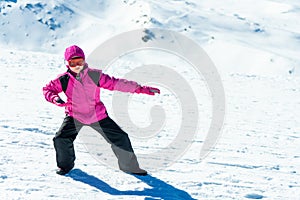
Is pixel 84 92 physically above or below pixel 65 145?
above

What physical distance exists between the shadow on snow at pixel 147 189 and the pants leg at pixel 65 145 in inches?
4.3

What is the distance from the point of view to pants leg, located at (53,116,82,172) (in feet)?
12.4

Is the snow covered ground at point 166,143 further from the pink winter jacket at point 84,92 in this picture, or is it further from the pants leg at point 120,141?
the pink winter jacket at point 84,92

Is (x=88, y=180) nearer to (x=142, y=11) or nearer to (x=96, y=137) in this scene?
(x=96, y=137)

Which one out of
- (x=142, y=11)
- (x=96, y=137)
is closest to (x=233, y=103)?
(x=96, y=137)

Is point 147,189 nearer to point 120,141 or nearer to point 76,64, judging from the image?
point 120,141

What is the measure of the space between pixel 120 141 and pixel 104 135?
0.17 m

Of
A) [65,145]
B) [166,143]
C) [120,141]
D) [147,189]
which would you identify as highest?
[166,143]

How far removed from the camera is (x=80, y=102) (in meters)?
3.81

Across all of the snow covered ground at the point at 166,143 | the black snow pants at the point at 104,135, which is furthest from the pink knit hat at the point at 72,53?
the snow covered ground at the point at 166,143

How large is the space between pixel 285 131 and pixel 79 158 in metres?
3.26

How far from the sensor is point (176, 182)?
3.90 metres

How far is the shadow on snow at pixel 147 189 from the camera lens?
11.7 feet

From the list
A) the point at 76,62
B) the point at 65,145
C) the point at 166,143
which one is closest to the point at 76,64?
the point at 76,62
